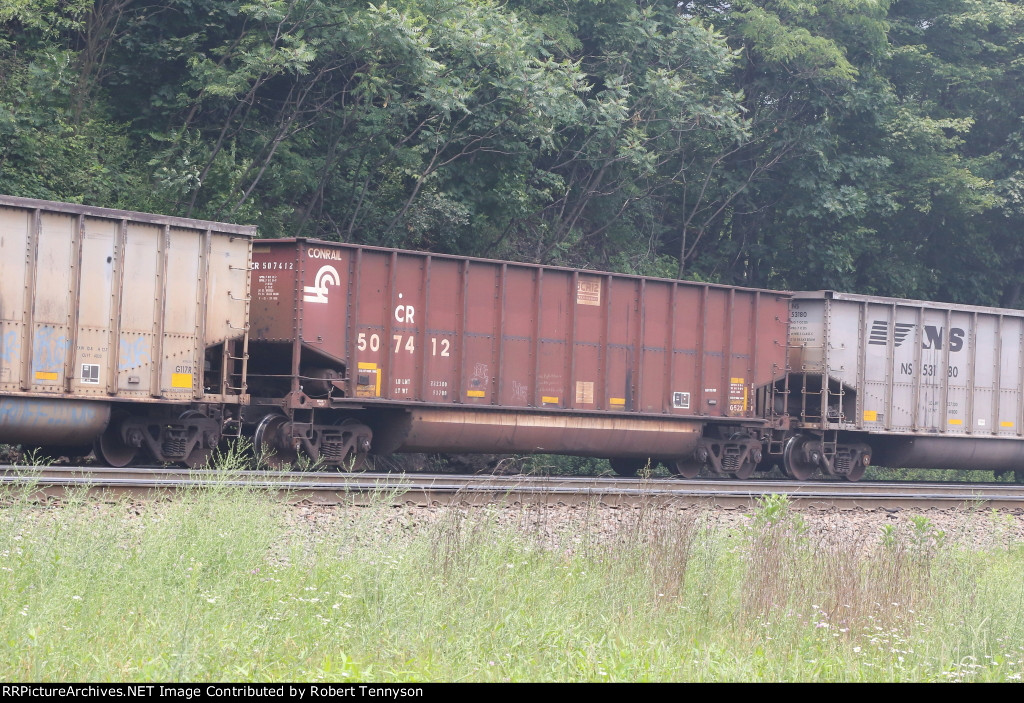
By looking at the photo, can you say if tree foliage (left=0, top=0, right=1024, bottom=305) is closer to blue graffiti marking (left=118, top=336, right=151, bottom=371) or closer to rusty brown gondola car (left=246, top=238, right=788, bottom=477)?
rusty brown gondola car (left=246, top=238, right=788, bottom=477)

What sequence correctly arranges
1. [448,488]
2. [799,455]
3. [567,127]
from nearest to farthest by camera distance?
[448,488], [799,455], [567,127]

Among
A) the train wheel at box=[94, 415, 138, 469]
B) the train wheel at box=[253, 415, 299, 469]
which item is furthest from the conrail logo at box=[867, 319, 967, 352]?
the train wheel at box=[94, 415, 138, 469]

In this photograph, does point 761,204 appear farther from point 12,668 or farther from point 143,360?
point 12,668

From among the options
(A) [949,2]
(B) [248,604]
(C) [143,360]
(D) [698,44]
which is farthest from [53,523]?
(A) [949,2]

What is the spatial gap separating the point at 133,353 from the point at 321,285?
3.01m

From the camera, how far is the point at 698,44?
27.0 meters

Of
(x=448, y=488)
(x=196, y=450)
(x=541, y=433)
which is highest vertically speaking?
(x=541, y=433)

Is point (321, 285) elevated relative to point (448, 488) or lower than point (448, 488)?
elevated

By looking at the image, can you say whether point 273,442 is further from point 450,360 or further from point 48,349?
point 48,349

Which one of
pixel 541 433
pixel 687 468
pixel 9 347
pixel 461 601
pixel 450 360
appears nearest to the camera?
pixel 461 601

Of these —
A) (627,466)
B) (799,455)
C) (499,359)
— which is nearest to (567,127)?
(627,466)

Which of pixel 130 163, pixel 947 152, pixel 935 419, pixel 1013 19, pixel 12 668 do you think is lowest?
pixel 12 668

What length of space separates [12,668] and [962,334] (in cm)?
2050

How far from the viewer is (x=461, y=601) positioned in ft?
25.2
